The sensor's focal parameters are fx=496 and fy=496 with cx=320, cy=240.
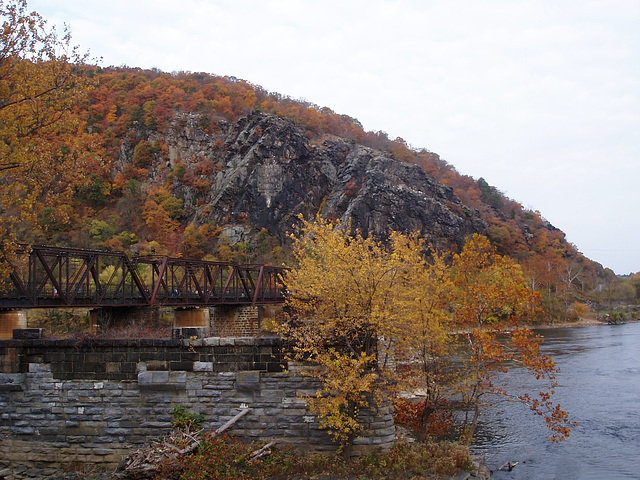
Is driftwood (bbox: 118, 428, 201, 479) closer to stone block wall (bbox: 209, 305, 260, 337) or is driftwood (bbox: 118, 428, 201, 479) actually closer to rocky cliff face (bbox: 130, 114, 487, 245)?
stone block wall (bbox: 209, 305, 260, 337)

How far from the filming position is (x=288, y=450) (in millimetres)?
12445

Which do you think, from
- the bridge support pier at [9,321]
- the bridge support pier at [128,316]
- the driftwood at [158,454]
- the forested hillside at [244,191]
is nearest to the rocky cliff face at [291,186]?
the forested hillside at [244,191]

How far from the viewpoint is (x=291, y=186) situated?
307 ft

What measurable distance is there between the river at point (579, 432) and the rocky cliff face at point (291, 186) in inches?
2455

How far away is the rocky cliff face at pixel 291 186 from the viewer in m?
88.4

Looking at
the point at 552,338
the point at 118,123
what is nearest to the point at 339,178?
the point at 118,123

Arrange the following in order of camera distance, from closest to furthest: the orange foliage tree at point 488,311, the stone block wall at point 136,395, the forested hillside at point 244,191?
1. the stone block wall at point 136,395
2. the orange foliage tree at point 488,311
3. the forested hillside at point 244,191

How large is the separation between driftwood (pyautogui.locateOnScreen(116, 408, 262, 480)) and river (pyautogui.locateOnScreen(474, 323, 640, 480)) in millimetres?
8363

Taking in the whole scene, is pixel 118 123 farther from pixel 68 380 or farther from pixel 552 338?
pixel 68 380

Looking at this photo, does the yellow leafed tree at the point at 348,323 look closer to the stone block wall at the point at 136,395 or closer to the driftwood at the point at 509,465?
the stone block wall at the point at 136,395

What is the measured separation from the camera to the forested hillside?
81.2 meters

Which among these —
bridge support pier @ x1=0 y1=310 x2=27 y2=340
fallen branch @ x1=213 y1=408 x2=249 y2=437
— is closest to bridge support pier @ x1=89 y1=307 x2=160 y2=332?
bridge support pier @ x1=0 y1=310 x2=27 y2=340

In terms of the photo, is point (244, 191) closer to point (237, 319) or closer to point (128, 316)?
point (237, 319)

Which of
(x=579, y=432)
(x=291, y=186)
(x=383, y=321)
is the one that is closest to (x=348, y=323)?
(x=383, y=321)
